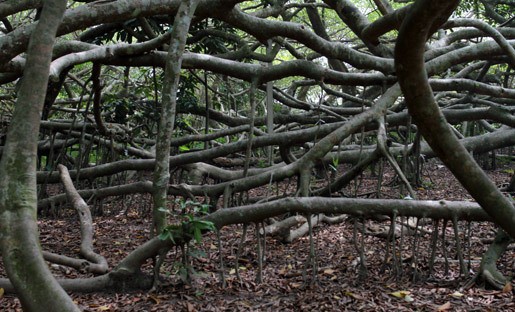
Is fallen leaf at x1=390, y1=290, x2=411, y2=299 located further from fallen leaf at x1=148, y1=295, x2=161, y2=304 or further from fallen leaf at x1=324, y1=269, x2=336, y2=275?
fallen leaf at x1=148, y1=295, x2=161, y2=304

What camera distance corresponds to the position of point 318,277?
361cm

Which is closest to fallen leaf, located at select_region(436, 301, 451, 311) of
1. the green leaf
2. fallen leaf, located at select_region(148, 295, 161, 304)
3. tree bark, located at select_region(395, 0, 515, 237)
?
tree bark, located at select_region(395, 0, 515, 237)

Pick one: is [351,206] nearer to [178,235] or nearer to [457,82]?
[178,235]

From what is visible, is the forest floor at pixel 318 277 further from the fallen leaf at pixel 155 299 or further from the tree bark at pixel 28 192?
the tree bark at pixel 28 192

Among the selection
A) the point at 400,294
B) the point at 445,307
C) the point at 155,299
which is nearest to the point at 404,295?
the point at 400,294

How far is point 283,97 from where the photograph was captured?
7.91 m

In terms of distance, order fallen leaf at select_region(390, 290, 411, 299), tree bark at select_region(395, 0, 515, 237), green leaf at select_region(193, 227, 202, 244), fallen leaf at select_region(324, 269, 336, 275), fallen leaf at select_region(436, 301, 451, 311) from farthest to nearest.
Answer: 1. fallen leaf at select_region(324, 269, 336, 275)
2. fallen leaf at select_region(390, 290, 411, 299)
3. green leaf at select_region(193, 227, 202, 244)
4. fallen leaf at select_region(436, 301, 451, 311)
5. tree bark at select_region(395, 0, 515, 237)

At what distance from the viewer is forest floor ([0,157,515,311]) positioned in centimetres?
305

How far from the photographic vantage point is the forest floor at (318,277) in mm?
3051

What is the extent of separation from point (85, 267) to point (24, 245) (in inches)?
61.4

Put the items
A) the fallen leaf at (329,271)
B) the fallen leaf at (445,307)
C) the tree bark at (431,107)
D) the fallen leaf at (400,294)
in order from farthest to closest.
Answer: the fallen leaf at (329,271), the fallen leaf at (400,294), the fallen leaf at (445,307), the tree bark at (431,107)

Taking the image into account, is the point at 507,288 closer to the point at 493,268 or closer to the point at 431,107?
the point at 493,268

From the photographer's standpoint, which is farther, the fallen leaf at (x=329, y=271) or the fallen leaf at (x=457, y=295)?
the fallen leaf at (x=329, y=271)

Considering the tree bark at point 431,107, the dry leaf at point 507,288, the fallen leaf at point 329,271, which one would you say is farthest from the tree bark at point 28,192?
the dry leaf at point 507,288
